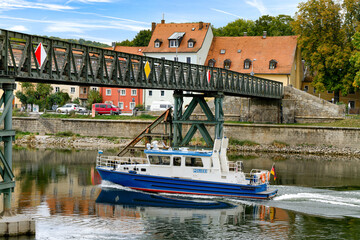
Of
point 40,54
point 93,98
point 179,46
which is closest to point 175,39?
point 179,46

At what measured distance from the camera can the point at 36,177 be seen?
43.2m

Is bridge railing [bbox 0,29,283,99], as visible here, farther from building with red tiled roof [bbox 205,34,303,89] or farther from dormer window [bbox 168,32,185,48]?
dormer window [bbox 168,32,185,48]

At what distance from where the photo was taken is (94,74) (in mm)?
36594

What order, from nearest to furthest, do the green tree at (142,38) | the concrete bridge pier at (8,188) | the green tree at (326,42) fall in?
the concrete bridge pier at (8,188), the green tree at (326,42), the green tree at (142,38)

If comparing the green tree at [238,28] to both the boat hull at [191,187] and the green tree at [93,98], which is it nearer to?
the green tree at [93,98]

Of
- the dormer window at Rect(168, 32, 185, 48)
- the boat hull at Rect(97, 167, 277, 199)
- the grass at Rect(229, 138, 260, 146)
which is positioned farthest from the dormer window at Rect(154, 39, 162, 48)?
the boat hull at Rect(97, 167, 277, 199)

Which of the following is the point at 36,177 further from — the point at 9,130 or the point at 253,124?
the point at 253,124

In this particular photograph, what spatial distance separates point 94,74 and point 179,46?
5554 centimetres

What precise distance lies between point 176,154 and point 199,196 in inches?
115

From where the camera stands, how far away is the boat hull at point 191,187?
35562mm

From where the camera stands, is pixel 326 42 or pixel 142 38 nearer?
pixel 326 42

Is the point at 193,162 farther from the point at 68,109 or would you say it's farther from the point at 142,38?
the point at 142,38

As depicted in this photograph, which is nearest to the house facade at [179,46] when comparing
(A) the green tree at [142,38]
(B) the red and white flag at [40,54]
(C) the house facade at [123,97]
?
(C) the house facade at [123,97]

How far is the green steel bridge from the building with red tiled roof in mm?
21722
